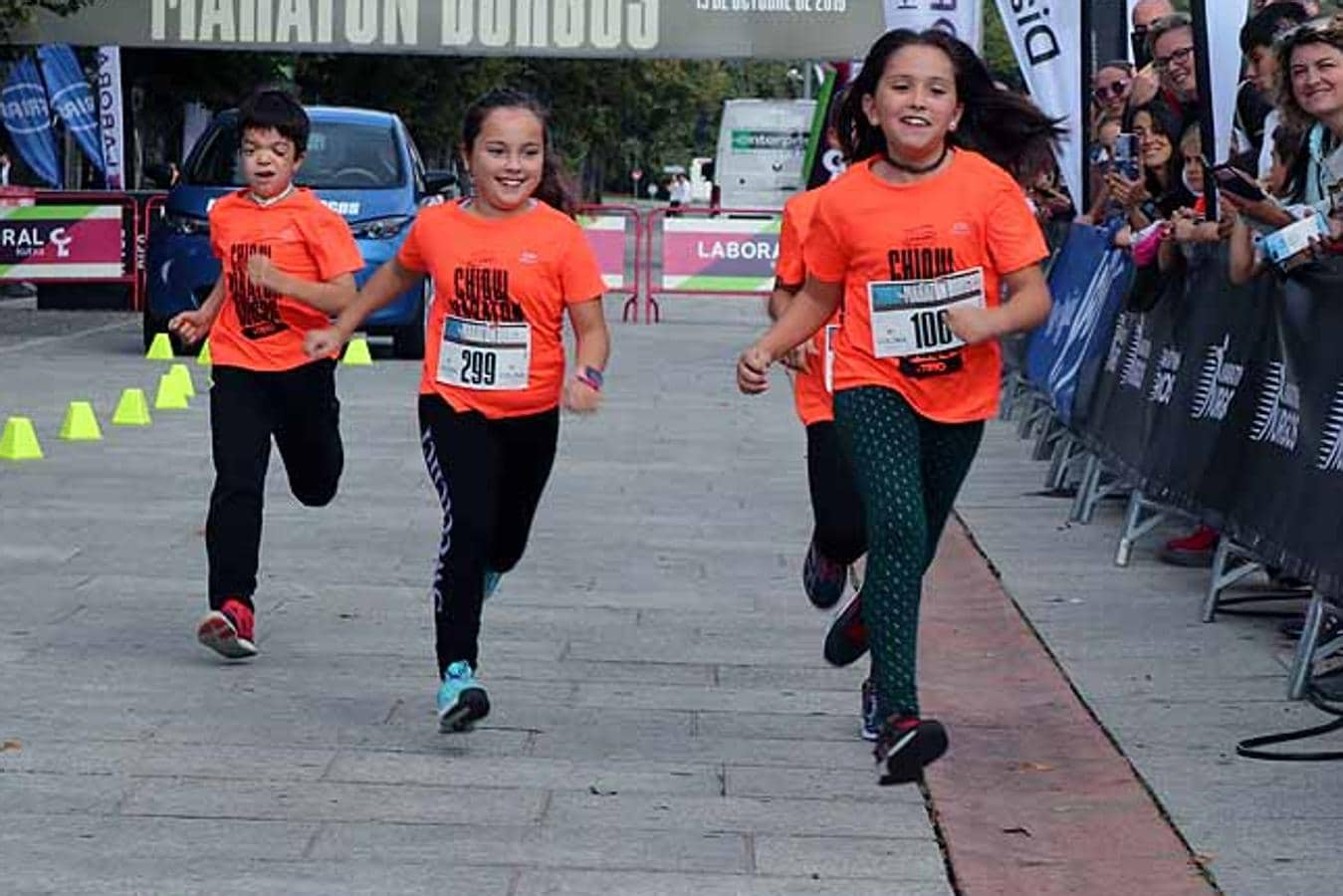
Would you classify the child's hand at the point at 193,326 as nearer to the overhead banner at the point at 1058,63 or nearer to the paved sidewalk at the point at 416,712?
the paved sidewalk at the point at 416,712

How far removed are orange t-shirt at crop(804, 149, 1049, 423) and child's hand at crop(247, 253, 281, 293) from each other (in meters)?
2.21

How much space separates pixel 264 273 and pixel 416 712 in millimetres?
1531

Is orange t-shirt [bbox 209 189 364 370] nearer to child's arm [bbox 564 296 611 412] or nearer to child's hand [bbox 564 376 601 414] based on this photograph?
child's arm [bbox 564 296 611 412]

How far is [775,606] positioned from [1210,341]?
189 centimetres

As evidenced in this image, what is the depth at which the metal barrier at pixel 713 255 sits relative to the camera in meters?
31.6

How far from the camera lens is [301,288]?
873 centimetres

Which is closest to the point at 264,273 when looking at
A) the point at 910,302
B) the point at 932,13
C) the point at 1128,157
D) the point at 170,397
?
the point at 910,302

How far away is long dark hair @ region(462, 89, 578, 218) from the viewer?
780 centimetres

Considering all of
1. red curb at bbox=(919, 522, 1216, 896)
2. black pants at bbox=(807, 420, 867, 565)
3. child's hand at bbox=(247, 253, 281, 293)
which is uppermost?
child's hand at bbox=(247, 253, 281, 293)

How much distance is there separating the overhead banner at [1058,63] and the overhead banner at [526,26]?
16751 mm

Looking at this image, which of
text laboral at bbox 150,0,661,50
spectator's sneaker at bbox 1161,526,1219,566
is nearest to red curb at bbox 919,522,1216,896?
spectator's sneaker at bbox 1161,526,1219,566

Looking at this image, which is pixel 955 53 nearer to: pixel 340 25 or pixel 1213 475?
pixel 1213 475

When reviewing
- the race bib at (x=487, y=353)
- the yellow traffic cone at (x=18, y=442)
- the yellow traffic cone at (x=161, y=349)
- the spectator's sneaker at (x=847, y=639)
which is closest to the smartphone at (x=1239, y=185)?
the spectator's sneaker at (x=847, y=639)

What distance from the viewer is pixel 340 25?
106ft
